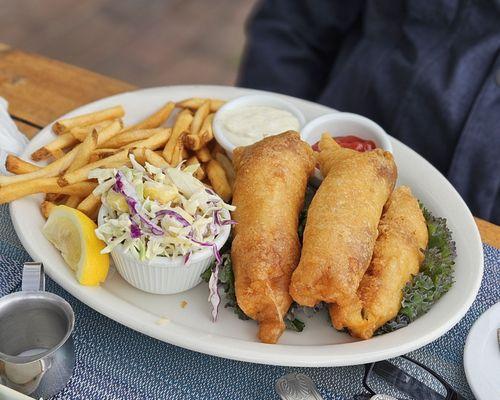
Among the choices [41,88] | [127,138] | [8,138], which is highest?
[127,138]

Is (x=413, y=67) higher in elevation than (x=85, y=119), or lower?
higher

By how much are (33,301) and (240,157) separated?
803 millimetres

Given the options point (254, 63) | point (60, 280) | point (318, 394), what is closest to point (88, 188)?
point (60, 280)

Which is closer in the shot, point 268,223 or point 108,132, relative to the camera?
point 268,223

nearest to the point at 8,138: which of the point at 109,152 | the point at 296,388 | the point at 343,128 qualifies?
the point at 109,152

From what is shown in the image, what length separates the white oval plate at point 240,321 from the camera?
5.40 feet

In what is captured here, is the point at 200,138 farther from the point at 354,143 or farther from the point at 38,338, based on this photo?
the point at 38,338

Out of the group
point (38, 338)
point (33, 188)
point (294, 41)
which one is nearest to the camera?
point (38, 338)

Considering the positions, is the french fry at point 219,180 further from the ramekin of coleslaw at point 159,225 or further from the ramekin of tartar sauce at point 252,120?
the ramekin of coleslaw at point 159,225

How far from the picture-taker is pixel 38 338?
1.66 metres

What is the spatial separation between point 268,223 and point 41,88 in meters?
1.42

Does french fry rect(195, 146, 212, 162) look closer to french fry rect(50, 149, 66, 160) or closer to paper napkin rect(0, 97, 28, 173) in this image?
french fry rect(50, 149, 66, 160)

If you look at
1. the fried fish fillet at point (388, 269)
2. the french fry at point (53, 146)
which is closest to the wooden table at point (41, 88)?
the french fry at point (53, 146)

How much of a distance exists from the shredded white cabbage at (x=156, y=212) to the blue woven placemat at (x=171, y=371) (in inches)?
9.6
